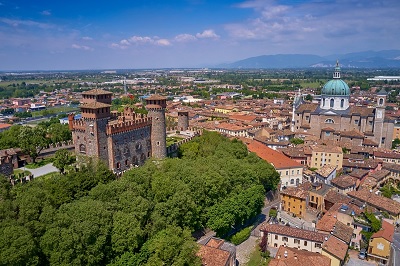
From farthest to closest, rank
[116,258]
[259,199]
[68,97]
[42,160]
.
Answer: [68,97], [42,160], [259,199], [116,258]

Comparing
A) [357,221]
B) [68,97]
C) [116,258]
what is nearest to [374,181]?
[357,221]

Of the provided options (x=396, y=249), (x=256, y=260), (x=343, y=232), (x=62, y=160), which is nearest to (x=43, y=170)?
(x=62, y=160)

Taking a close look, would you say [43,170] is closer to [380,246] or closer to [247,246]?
[247,246]

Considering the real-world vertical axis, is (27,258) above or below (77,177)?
below

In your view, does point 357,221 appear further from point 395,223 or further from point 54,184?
point 54,184

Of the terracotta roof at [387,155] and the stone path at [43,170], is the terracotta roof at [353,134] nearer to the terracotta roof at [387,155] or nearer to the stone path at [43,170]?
the terracotta roof at [387,155]

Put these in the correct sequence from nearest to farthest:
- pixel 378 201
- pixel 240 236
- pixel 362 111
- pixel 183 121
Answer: pixel 240 236 < pixel 378 201 < pixel 183 121 < pixel 362 111

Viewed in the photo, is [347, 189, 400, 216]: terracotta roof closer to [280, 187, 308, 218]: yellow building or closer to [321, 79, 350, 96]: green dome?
[280, 187, 308, 218]: yellow building

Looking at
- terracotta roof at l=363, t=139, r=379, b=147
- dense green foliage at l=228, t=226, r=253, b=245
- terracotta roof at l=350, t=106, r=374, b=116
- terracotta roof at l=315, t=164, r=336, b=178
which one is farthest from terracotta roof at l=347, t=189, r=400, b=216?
terracotta roof at l=350, t=106, r=374, b=116
